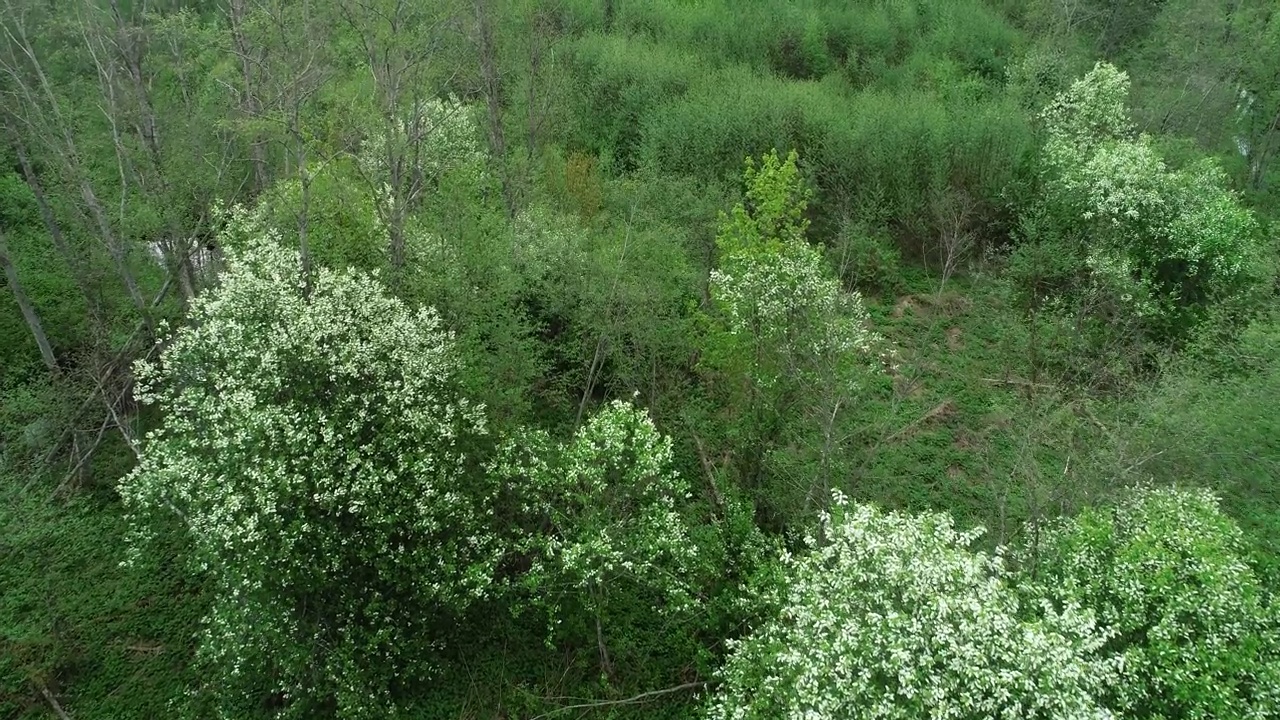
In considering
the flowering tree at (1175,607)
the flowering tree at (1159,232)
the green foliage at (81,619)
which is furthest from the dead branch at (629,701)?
the flowering tree at (1159,232)

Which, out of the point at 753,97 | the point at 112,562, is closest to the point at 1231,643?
the point at 112,562

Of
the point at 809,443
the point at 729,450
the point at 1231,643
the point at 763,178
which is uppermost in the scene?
the point at 763,178

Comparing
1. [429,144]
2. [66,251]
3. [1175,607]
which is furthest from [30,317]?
[1175,607]

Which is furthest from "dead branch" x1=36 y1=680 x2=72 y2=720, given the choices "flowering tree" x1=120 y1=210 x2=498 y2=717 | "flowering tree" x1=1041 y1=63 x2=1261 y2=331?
"flowering tree" x1=1041 y1=63 x2=1261 y2=331

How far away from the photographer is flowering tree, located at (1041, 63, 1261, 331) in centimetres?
2152

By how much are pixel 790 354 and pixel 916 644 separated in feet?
24.8

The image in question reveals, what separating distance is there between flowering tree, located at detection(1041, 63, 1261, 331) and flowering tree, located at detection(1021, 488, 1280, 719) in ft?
45.3

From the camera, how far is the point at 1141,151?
2230 centimetres

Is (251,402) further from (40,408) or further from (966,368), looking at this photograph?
(966,368)

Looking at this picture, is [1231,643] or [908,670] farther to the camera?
[1231,643]

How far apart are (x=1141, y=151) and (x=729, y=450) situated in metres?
16.8

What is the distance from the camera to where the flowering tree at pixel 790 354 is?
48.9 ft

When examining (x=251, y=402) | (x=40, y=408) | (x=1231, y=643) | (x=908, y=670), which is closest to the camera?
(x=908, y=670)

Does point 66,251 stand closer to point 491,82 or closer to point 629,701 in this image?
point 491,82
